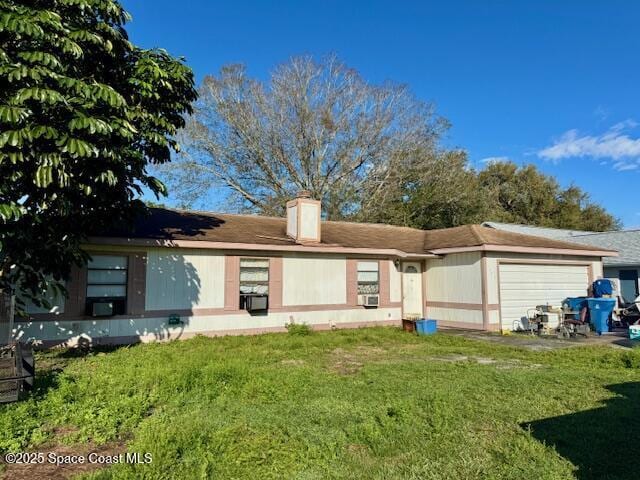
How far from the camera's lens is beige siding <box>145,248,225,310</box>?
35.2 ft

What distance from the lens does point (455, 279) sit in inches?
552

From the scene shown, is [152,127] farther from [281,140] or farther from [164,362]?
[281,140]

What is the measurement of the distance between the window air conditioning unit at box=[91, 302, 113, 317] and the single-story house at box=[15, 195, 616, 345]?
2cm

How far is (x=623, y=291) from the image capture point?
745 inches

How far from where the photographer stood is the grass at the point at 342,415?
3.74 m

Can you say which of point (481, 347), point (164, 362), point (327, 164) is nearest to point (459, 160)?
point (327, 164)

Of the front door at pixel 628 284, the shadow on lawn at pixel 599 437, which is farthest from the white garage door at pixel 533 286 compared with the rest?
the shadow on lawn at pixel 599 437

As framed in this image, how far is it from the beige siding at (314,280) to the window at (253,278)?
0.59 metres

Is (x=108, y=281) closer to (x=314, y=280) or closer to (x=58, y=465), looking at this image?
(x=314, y=280)

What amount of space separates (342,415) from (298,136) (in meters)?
22.4

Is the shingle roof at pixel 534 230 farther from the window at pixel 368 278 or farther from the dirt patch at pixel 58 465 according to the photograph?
the dirt patch at pixel 58 465

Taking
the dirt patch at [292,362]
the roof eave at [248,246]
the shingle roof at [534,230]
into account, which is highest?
the shingle roof at [534,230]

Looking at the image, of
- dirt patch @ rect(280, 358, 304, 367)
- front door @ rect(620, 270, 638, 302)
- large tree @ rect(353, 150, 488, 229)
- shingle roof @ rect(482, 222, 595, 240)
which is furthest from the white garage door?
large tree @ rect(353, 150, 488, 229)

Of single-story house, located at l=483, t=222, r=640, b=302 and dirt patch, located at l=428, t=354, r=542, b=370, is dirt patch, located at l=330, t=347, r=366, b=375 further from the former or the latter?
single-story house, located at l=483, t=222, r=640, b=302
